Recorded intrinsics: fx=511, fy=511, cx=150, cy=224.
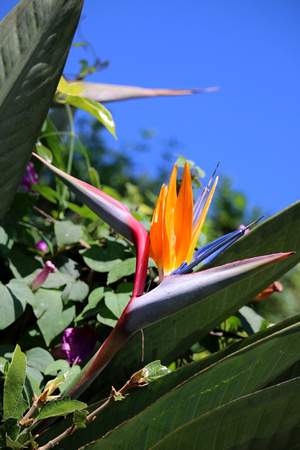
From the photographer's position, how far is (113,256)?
0.77 meters

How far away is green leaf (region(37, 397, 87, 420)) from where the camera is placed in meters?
0.45

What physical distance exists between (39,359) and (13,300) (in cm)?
8

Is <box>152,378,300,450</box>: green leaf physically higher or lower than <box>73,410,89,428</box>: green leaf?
lower

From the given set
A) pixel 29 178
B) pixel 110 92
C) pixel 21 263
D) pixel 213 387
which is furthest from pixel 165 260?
pixel 110 92

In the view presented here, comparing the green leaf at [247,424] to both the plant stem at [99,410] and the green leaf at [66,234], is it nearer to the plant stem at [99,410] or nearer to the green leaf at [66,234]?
the plant stem at [99,410]

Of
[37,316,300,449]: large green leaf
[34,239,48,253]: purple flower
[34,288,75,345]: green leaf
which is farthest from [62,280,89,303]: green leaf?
[37,316,300,449]: large green leaf

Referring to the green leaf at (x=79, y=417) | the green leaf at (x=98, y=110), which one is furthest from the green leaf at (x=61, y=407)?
the green leaf at (x=98, y=110)

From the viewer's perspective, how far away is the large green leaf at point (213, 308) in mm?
601

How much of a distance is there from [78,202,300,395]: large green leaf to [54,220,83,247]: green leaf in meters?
0.25

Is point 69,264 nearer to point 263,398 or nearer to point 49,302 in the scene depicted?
point 49,302

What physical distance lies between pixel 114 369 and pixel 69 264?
24 centimetres

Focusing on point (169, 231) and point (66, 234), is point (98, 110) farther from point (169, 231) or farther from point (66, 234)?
point (169, 231)

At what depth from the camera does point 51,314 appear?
0.70 meters

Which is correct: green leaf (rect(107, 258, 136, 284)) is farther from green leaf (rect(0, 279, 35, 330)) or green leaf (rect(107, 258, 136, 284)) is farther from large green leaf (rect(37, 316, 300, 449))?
large green leaf (rect(37, 316, 300, 449))
